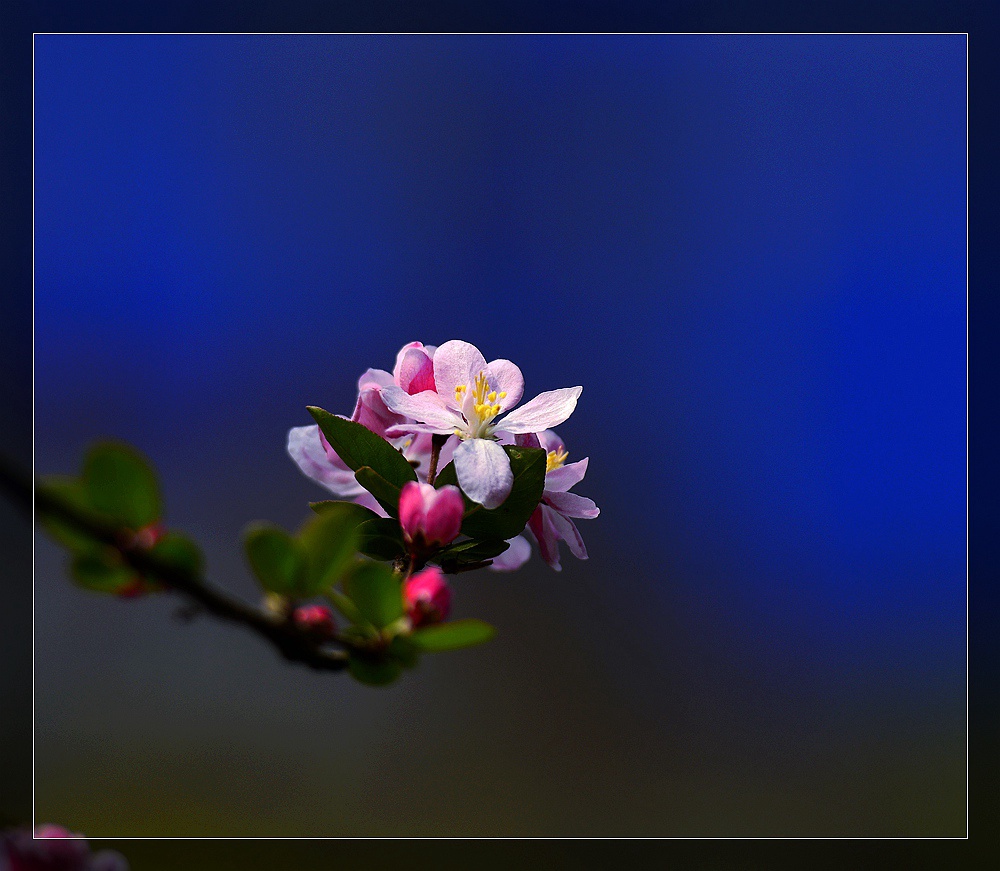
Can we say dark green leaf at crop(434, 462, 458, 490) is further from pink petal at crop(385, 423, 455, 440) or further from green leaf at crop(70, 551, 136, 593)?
green leaf at crop(70, 551, 136, 593)

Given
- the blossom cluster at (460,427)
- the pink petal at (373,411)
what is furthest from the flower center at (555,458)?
the pink petal at (373,411)

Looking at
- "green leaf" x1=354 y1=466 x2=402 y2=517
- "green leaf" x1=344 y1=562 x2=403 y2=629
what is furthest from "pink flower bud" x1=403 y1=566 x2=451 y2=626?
"green leaf" x1=354 y1=466 x2=402 y2=517

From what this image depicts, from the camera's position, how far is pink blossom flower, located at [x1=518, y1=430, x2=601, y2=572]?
477 millimetres

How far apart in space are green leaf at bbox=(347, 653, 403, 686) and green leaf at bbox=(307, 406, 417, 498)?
15 centimetres

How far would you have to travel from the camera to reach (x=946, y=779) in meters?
2.09

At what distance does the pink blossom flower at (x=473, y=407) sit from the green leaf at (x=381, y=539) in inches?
2.0

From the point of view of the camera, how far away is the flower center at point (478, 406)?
48 centimetres
